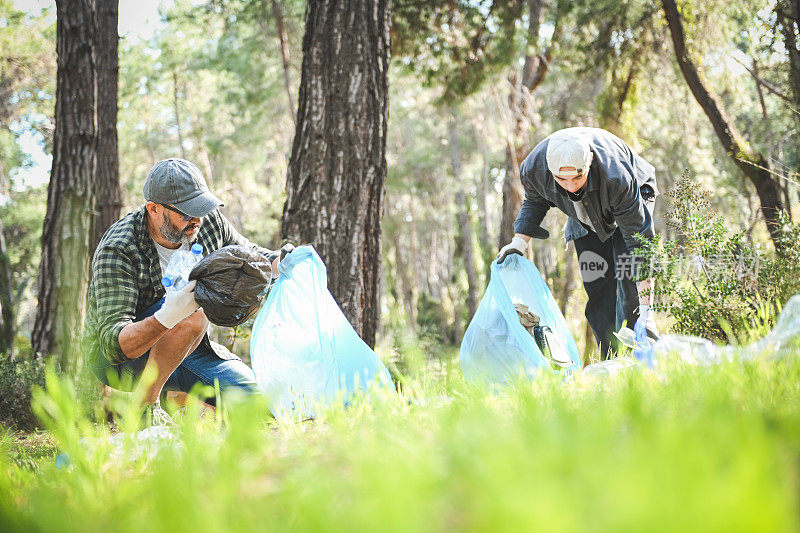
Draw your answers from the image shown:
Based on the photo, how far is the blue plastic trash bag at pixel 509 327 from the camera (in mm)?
2826

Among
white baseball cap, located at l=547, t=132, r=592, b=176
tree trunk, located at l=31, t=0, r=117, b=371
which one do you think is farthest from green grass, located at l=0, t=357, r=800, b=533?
tree trunk, located at l=31, t=0, r=117, b=371

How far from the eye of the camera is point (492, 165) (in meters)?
25.6

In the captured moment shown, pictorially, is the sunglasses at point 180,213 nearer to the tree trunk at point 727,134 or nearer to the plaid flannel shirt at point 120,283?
the plaid flannel shirt at point 120,283

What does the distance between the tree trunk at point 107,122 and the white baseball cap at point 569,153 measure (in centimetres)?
518

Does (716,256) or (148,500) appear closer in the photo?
(148,500)

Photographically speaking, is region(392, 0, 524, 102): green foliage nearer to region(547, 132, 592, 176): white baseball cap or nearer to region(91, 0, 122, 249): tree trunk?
region(91, 0, 122, 249): tree trunk

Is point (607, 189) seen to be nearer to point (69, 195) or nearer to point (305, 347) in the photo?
point (305, 347)

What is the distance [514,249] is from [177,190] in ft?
6.07

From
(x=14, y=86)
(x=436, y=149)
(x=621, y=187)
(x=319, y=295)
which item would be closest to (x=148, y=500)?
(x=319, y=295)

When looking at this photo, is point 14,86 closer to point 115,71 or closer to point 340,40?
point 115,71

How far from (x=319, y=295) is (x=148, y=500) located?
1.49 meters

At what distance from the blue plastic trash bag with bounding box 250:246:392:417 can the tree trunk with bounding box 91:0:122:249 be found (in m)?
4.52

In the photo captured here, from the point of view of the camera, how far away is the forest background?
5.48 meters

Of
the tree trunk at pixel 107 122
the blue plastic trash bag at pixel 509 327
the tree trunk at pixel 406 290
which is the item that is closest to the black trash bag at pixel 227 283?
the blue plastic trash bag at pixel 509 327
